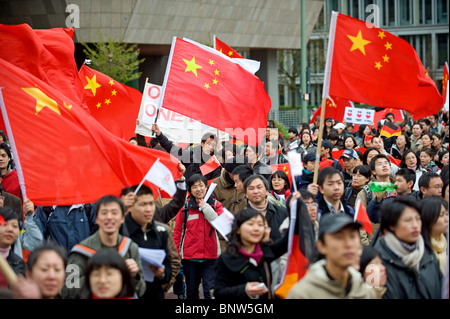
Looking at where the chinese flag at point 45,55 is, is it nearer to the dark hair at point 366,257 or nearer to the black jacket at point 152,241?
the black jacket at point 152,241

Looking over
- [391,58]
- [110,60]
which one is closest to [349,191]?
[391,58]

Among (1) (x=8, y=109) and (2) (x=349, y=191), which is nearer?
(1) (x=8, y=109)

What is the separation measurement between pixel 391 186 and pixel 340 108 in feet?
37.5

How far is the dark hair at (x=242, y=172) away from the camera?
7852 millimetres

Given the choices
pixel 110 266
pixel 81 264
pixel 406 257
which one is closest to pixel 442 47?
pixel 406 257

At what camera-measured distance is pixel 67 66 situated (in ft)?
27.0

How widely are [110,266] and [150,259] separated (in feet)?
2.97

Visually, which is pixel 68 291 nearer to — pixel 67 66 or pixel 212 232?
pixel 212 232

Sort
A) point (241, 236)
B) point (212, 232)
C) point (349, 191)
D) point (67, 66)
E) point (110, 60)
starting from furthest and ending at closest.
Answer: point (110, 60)
point (349, 191)
point (67, 66)
point (212, 232)
point (241, 236)

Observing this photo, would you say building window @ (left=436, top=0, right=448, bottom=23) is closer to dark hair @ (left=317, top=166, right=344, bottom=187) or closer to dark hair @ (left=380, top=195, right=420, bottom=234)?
dark hair @ (left=317, top=166, right=344, bottom=187)

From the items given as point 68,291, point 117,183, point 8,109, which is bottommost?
point 68,291

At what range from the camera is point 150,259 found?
17.9 ft

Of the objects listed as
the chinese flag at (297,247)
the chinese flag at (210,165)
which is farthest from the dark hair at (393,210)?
the chinese flag at (210,165)

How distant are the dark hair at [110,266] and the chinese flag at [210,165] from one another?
5.12 m
